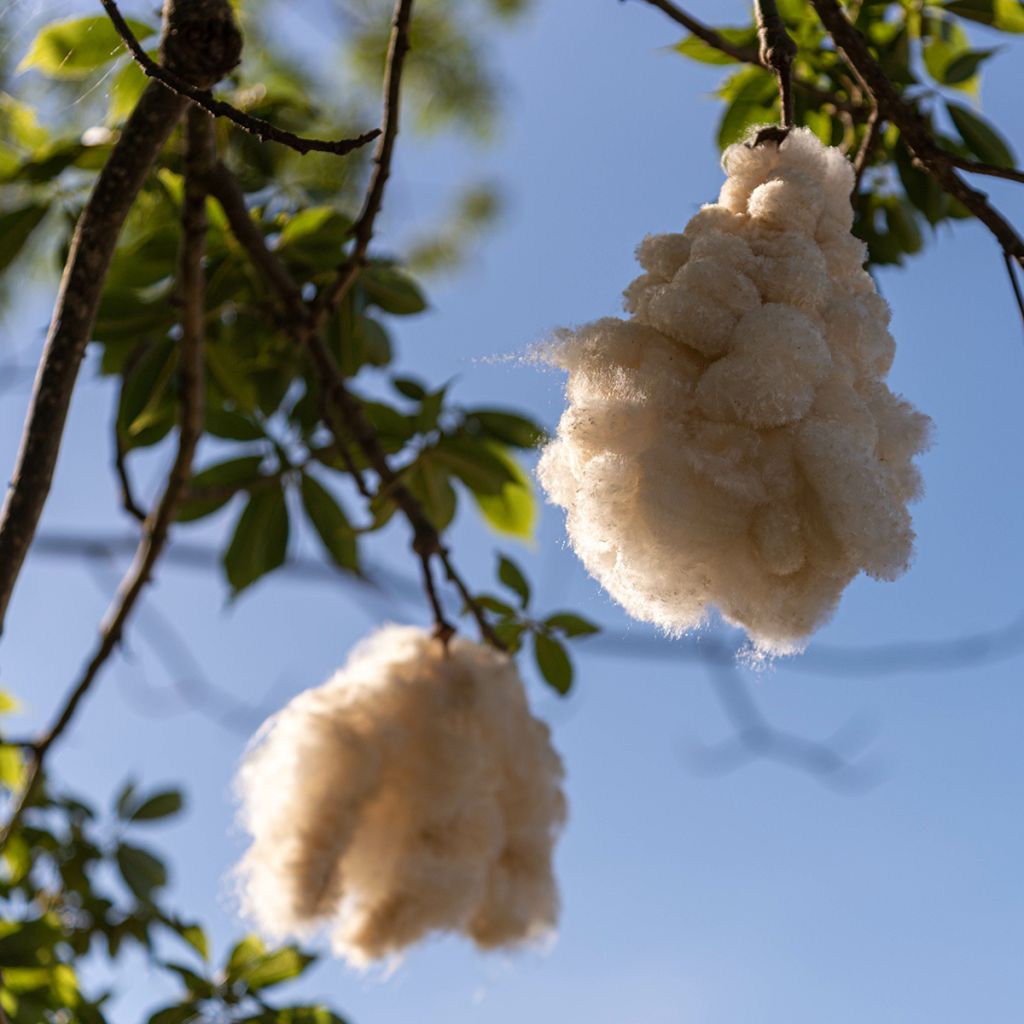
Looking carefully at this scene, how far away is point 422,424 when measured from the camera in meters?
1.52

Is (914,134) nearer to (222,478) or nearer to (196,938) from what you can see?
(222,478)

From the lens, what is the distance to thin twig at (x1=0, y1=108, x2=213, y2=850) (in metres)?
1.35

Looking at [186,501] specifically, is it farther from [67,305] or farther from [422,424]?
[67,305]

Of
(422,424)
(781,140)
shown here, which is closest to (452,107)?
(422,424)

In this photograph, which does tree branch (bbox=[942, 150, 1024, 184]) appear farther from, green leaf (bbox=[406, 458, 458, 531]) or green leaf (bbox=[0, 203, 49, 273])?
green leaf (bbox=[0, 203, 49, 273])

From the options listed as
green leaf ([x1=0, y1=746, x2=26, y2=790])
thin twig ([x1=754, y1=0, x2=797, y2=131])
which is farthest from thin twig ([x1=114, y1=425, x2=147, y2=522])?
thin twig ([x1=754, y1=0, x2=797, y2=131])

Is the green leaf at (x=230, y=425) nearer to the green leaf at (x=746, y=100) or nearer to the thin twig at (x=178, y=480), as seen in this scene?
the thin twig at (x=178, y=480)

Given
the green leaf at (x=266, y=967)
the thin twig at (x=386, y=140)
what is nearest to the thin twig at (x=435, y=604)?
the thin twig at (x=386, y=140)

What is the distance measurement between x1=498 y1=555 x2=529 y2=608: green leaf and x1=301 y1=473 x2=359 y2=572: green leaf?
23cm

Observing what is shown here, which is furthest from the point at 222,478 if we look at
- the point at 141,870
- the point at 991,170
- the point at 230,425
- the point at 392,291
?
the point at 991,170

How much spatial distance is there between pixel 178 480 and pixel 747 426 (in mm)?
857

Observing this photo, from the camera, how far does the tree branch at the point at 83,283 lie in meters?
0.97

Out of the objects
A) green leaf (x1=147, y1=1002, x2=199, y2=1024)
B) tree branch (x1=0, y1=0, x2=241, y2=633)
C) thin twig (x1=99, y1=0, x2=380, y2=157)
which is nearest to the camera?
thin twig (x1=99, y1=0, x2=380, y2=157)

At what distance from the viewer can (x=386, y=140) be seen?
118 centimetres
